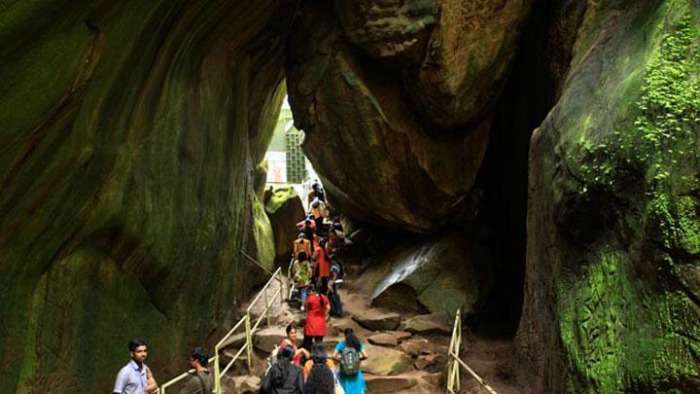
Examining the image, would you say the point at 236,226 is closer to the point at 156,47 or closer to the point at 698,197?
the point at 156,47

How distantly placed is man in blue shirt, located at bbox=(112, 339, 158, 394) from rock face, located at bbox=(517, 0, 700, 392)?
15.3ft

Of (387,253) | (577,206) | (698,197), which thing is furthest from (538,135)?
(387,253)

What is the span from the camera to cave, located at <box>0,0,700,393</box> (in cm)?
627

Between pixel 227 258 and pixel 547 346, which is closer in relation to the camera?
pixel 547 346

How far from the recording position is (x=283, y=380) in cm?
592

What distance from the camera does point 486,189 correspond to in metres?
16.2

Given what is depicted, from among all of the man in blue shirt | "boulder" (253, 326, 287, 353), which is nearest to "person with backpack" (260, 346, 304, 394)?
the man in blue shirt

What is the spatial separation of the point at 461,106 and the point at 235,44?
16.1 feet

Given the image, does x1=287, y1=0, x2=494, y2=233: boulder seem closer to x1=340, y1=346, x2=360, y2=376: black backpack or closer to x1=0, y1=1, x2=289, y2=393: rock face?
x1=0, y1=1, x2=289, y2=393: rock face

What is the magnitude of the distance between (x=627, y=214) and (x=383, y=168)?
7.91 meters

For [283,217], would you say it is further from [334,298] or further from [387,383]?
[387,383]

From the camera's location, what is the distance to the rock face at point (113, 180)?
254 inches

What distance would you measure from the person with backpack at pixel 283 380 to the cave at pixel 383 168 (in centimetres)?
314

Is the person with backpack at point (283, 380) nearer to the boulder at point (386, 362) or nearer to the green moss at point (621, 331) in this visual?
the green moss at point (621, 331)
